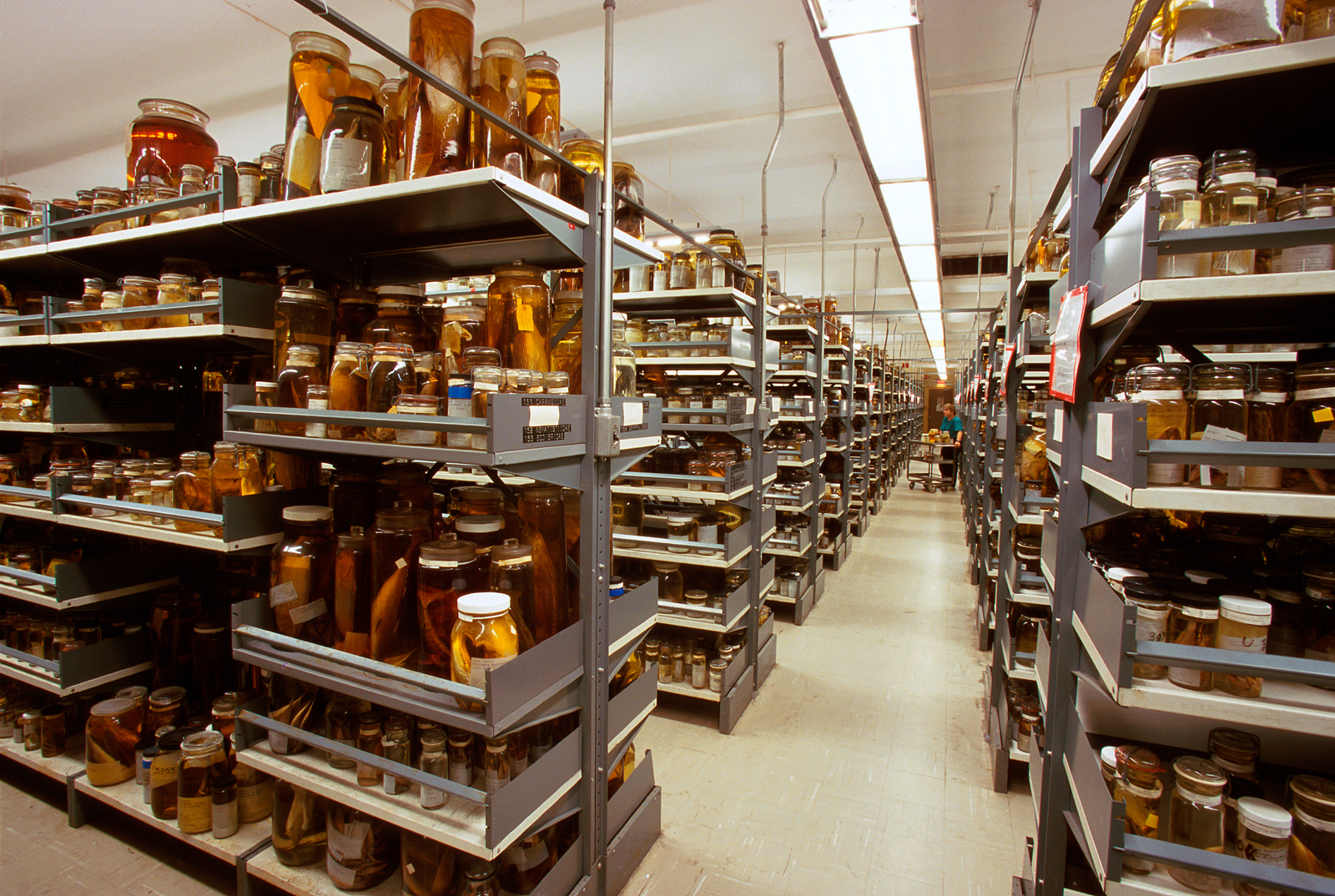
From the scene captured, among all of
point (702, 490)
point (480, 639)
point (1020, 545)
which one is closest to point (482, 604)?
point (480, 639)

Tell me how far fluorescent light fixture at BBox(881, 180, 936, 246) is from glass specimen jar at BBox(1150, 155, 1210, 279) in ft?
7.55

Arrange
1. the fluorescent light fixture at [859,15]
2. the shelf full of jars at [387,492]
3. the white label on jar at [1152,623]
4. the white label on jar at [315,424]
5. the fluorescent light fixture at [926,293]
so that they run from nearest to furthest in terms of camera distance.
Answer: the white label on jar at [1152,623]
the shelf full of jars at [387,492]
the white label on jar at [315,424]
the fluorescent light fixture at [859,15]
the fluorescent light fixture at [926,293]

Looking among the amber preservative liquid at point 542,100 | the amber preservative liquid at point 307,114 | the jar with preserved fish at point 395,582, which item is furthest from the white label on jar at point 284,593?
the amber preservative liquid at point 542,100

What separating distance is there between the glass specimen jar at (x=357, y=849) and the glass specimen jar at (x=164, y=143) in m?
2.22

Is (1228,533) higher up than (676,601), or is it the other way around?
(1228,533)

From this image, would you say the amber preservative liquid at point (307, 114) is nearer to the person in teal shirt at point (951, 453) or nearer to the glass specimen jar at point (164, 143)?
the glass specimen jar at point (164, 143)

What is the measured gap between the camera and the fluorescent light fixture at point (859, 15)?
1.83 metres

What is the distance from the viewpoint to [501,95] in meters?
1.48

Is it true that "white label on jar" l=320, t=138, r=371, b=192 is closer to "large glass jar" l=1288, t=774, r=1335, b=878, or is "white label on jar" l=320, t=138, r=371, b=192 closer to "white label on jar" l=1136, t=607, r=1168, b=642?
"white label on jar" l=1136, t=607, r=1168, b=642

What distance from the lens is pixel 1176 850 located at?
1.09 meters

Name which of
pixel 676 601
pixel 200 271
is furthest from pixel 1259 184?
pixel 200 271

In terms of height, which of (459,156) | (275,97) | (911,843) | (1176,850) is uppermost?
(275,97)

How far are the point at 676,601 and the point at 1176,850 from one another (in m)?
2.24

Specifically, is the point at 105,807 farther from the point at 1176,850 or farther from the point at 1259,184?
the point at 1259,184
